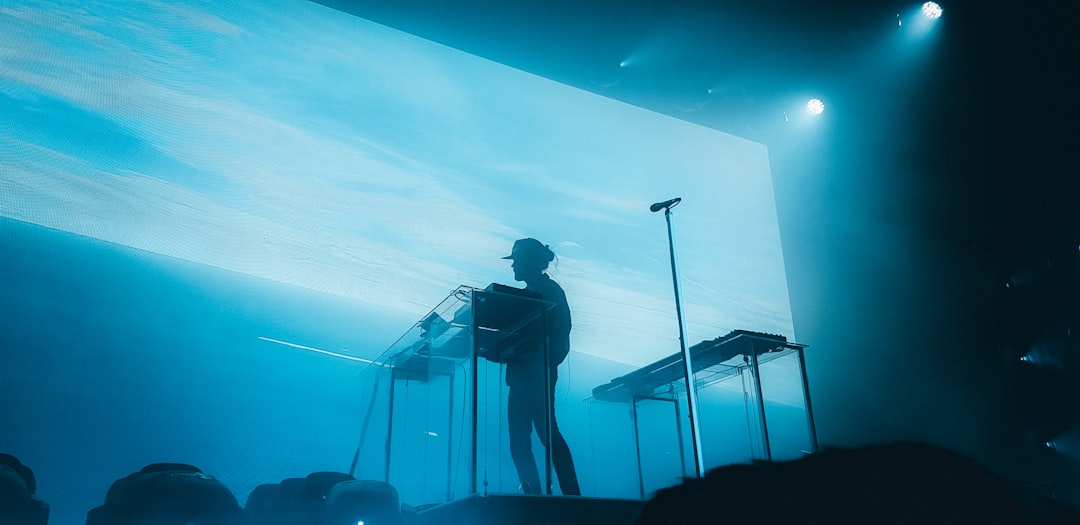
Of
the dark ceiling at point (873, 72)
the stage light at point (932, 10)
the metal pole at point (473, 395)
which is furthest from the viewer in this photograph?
the stage light at point (932, 10)

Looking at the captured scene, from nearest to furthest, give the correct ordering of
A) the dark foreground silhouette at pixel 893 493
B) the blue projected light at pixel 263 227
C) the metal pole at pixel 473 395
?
1. the dark foreground silhouette at pixel 893 493
2. the metal pole at pixel 473 395
3. the blue projected light at pixel 263 227

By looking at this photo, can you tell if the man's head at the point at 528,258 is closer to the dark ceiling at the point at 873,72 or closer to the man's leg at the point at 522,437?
the man's leg at the point at 522,437

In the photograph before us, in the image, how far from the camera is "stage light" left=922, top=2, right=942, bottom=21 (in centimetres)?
469

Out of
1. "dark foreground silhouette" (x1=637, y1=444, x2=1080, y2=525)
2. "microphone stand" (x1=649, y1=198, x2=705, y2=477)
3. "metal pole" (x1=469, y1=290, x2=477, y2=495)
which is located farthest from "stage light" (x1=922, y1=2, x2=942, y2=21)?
"dark foreground silhouette" (x1=637, y1=444, x2=1080, y2=525)

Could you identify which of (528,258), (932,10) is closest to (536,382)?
(528,258)

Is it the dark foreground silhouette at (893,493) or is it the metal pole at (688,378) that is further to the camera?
the metal pole at (688,378)

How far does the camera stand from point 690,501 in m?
0.33

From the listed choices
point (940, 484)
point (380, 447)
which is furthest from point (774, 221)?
point (940, 484)

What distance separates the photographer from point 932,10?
4.70 metres

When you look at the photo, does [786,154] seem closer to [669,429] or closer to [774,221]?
[774,221]

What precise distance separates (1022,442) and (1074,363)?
1.81 ft

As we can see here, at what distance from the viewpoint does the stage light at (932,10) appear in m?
4.69

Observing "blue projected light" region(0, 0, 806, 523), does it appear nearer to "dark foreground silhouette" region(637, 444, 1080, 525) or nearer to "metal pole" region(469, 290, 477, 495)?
"metal pole" region(469, 290, 477, 495)

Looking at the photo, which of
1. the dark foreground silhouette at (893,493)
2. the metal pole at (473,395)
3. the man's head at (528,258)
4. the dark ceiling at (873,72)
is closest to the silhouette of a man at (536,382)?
the man's head at (528,258)
